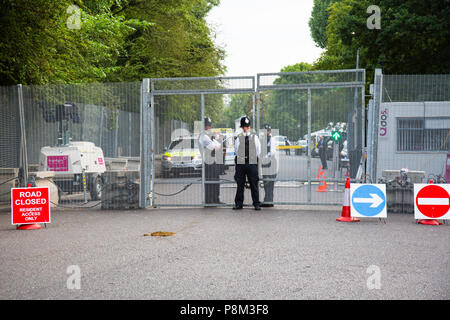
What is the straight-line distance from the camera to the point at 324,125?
12766 millimetres

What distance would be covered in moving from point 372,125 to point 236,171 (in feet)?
11.1

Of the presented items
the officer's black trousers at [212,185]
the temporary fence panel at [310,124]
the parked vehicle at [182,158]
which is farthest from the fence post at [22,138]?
the temporary fence panel at [310,124]

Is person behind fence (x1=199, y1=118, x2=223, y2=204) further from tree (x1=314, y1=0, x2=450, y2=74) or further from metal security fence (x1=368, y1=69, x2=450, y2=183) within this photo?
tree (x1=314, y1=0, x2=450, y2=74)

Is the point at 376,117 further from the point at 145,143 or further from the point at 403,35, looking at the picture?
the point at 403,35

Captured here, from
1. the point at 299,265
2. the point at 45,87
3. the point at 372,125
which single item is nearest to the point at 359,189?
the point at 372,125

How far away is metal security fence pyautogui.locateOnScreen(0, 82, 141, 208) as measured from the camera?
12.9m

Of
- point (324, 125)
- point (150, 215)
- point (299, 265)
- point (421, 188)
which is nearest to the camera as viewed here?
point (299, 265)

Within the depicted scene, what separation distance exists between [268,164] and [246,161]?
25.2 inches

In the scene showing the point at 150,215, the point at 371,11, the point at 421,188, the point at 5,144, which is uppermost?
the point at 371,11

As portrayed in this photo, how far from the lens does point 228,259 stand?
22.8 feet

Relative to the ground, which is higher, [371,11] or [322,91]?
[371,11]

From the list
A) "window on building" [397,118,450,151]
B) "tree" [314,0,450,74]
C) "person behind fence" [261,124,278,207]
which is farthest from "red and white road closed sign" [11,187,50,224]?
"tree" [314,0,450,74]

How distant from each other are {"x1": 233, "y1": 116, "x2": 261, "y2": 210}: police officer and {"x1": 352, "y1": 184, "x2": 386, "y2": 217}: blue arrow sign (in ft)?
8.78

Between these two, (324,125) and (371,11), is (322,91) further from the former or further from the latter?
(371,11)
